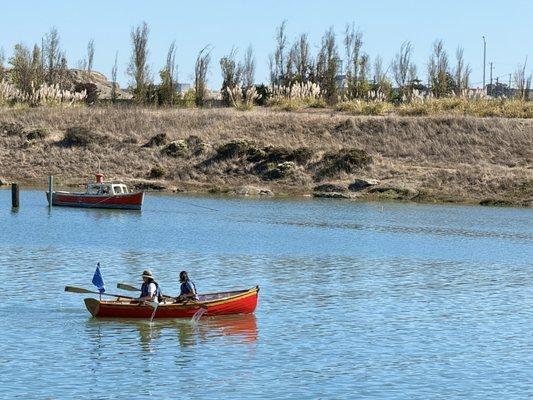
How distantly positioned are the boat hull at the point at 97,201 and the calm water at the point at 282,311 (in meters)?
2.95

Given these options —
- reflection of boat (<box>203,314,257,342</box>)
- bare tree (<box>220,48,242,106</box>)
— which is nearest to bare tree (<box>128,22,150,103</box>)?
bare tree (<box>220,48,242,106</box>)

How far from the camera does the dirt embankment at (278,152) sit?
298 ft

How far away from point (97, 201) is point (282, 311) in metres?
38.3

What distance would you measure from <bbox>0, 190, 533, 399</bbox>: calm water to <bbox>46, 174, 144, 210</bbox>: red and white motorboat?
10.1ft

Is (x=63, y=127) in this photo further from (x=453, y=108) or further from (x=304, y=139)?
(x=453, y=108)

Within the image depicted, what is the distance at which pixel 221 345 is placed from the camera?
32.2 metres

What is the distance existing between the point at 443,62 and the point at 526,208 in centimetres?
4053

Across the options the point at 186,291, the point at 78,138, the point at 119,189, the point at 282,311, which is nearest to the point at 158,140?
the point at 78,138

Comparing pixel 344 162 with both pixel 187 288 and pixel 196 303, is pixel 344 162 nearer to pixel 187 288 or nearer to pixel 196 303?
pixel 187 288

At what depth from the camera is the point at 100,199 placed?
74.4 m

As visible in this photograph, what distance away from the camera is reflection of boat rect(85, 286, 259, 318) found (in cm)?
3431

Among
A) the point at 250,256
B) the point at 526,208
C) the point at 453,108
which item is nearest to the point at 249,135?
the point at 453,108

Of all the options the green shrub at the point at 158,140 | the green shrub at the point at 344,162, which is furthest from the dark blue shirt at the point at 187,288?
the green shrub at the point at 158,140

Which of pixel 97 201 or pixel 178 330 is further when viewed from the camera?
pixel 97 201
